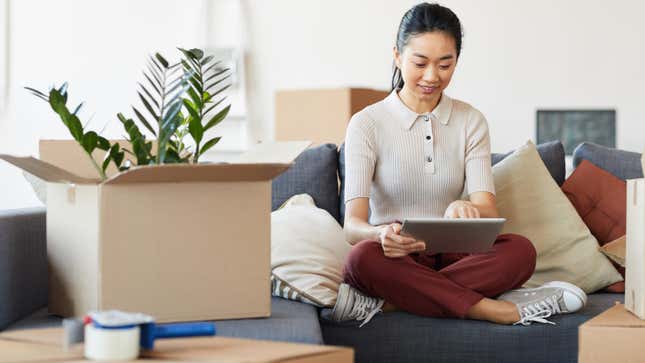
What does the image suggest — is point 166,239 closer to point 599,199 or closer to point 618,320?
point 618,320

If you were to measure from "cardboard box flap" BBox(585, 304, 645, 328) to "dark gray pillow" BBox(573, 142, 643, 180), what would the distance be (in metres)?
0.79

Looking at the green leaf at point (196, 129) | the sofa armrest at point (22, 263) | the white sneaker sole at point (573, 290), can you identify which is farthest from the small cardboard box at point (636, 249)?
the sofa armrest at point (22, 263)

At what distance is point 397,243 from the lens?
2.01m

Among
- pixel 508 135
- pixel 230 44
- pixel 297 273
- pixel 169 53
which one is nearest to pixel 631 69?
pixel 508 135

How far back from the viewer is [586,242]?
239 cm

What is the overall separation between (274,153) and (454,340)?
601mm

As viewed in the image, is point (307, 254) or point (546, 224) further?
point (546, 224)

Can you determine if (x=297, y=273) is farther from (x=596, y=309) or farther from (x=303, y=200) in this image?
(x=596, y=309)

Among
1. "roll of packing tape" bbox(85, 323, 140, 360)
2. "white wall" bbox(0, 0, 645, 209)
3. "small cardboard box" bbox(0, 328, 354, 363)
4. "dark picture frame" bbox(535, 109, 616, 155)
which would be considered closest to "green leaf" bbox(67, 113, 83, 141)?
"small cardboard box" bbox(0, 328, 354, 363)

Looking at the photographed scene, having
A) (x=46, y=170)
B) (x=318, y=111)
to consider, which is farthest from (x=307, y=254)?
(x=318, y=111)

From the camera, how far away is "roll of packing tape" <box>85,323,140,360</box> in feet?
4.16

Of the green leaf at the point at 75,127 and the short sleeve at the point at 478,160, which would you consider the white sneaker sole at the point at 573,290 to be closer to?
the short sleeve at the point at 478,160

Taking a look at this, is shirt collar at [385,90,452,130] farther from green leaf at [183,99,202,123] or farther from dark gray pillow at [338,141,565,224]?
green leaf at [183,99,202,123]

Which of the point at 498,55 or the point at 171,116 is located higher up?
the point at 498,55
